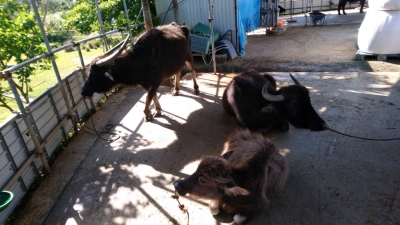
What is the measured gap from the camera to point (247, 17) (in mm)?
11117

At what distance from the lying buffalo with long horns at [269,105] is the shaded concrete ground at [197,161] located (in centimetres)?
41

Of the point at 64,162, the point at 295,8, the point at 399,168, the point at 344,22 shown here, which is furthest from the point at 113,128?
the point at 295,8

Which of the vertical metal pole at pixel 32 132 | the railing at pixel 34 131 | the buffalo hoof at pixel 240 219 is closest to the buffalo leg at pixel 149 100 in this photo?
A: the railing at pixel 34 131

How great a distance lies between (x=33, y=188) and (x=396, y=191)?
4.65 metres

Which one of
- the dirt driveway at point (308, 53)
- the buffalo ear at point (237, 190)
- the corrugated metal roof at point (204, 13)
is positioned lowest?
the dirt driveway at point (308, 53)

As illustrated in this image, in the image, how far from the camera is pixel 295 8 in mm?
19781

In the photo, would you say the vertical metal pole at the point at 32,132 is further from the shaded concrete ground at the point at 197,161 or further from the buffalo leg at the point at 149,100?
the buffalo leg at the point at 149,100

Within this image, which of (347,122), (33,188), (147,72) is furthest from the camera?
(147,72)

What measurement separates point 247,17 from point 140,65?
7710 mm

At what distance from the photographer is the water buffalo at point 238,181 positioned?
2592mm

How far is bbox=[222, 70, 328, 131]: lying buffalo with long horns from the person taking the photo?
3.73 m

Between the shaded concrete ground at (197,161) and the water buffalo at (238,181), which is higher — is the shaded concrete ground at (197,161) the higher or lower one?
the lower one

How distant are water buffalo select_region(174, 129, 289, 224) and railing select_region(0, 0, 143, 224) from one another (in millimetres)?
2219

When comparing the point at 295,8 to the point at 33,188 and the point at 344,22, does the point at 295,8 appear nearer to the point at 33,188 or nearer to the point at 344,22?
the point at 344,22
